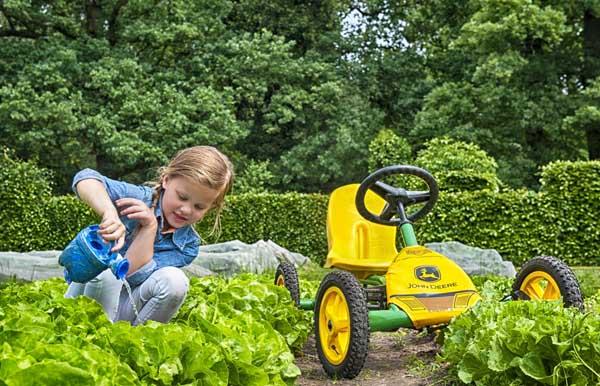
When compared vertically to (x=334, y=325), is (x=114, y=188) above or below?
above

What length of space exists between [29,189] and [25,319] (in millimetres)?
10577

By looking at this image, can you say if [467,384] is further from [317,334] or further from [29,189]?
[29,189]

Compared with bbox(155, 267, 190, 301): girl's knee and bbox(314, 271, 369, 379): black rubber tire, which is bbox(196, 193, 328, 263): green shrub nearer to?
bbox(314, 271, 369, 379): black rubber tire

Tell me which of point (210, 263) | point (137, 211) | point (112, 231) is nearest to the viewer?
point (112, 231)

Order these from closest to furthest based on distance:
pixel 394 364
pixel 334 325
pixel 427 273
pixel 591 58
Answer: pixel 334 325 < pixel 427 273 < pixel 394 364 < pixel 591 58

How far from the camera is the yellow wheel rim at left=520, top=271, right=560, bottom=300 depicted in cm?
370

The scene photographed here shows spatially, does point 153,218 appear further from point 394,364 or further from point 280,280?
point 280,280

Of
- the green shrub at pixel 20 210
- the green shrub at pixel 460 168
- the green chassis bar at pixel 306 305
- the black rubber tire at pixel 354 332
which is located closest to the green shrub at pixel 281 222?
Answer: the green shrub at pixel 460 168

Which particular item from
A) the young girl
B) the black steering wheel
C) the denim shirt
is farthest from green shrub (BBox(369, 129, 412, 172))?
the young girl

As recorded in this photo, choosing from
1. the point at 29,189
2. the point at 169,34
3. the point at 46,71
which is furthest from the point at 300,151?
the point at 29,189

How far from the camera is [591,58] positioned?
635 inches

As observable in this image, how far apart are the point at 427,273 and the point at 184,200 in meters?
1.44

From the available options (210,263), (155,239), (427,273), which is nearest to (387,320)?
(427,273)

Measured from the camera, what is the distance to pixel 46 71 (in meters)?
15.3
